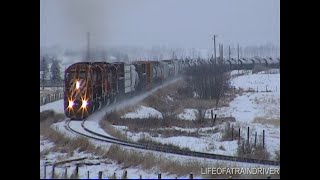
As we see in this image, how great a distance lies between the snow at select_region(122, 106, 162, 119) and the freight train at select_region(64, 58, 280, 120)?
19 centimetres

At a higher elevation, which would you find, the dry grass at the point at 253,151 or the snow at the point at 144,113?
Result: the snow at the point at 144,113

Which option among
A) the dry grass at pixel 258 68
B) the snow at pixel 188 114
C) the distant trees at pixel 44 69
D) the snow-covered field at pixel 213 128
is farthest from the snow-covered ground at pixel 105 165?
the dry grass at pixel 258 68

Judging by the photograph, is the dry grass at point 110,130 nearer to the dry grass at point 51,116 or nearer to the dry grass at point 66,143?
the dry grass at point 66,143

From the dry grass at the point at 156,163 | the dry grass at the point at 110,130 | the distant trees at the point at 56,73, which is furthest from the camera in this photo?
the distant trees at the point at 56,73

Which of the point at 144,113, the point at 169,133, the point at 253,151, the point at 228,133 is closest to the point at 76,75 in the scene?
the point at 144,113

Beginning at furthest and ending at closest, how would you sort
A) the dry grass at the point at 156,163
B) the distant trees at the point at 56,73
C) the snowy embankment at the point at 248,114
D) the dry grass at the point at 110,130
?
1. the distant trees at the point at 56,73
2. the dry grass at the point at 110,130
3. the snowy embankment at the point at 248,114
4. the dry grass at the point at 156,163

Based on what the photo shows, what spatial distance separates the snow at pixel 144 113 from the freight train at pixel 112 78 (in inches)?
7.3

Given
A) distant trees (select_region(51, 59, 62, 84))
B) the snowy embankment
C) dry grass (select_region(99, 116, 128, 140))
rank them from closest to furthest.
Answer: the snowy embankment < dry grass (select_region(99, 116, 128, 140)) < distant trees (select_region(51, 59, 62, 84))

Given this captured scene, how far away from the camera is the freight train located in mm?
3758

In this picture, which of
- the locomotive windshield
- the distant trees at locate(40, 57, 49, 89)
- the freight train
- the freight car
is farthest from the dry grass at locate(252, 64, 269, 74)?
the distant trees at locate(40, 57, 49, 89)

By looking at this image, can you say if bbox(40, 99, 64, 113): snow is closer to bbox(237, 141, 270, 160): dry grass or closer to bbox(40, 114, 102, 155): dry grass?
bbox(40, 114, 102, 155): dry grass

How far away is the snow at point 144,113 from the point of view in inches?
148

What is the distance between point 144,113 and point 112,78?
45cm
